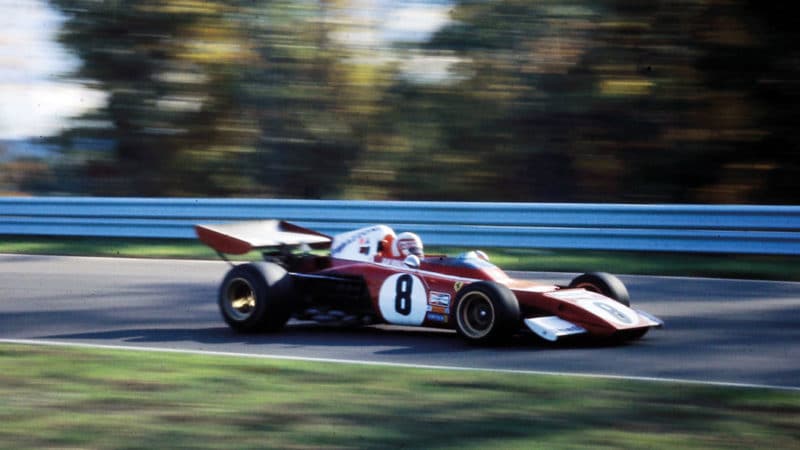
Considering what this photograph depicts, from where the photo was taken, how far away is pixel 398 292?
9234mm

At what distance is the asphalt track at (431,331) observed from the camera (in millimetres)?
7820

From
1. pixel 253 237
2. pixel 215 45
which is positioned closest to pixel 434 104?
pixel 215 45

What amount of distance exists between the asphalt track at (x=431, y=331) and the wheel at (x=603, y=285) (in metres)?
0.43

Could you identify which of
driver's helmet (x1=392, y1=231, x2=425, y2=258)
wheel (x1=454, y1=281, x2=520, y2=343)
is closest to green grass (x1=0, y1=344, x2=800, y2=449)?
wheel (x1=454, y1=281, x2=520, y2=343)

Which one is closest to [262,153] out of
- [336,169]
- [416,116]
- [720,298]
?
[336,169]

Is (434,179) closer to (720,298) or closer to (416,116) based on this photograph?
(416,116)

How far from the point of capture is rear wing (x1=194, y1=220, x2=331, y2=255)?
992 cm

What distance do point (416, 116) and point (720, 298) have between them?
11.8 meters

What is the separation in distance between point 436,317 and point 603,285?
52.3 inches

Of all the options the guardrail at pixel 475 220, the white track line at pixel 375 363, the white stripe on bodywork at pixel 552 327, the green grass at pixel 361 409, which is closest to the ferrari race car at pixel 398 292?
the white stripe on bodywork at pixel 552 327

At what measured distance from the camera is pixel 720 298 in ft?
36.3

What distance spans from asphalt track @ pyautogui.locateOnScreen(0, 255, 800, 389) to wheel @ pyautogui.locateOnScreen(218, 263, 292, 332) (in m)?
0.12

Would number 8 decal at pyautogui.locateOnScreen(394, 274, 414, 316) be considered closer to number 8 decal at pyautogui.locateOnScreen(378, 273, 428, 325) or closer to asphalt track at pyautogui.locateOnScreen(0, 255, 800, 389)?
number 8 decal at pyautogui.locateOnScreen(378, 273, 428, 325)

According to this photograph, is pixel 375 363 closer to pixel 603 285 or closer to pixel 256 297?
pixel 256 297
